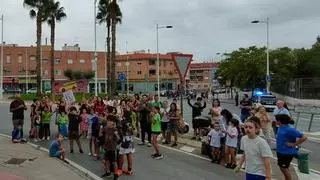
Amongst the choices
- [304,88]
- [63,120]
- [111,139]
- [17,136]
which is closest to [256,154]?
[111,139]

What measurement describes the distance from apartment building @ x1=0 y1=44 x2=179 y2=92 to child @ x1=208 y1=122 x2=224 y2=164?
8647 centimetres

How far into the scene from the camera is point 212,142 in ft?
49.1

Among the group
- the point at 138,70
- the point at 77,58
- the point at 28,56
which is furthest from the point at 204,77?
the point at 28,56

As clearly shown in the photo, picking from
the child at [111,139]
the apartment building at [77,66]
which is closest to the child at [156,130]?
the child at [111,139]

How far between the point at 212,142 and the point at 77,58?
111758mm

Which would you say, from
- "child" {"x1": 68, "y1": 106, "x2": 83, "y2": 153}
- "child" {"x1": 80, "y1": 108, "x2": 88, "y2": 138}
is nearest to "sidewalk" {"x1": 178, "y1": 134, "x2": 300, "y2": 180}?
"child" {"x1": 80, "y1": 108, "x2": 88, "y2": 138}

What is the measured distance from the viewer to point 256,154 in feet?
25.3

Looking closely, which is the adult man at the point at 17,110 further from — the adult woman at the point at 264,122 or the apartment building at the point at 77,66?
the apartment building at the point at 77,66

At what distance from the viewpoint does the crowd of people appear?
785cm

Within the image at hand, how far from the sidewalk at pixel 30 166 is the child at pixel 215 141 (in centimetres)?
388

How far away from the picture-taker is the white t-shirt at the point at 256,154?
300 inches

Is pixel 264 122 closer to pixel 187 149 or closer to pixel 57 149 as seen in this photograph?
pixel 187 149

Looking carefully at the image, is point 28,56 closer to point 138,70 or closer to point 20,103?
point 138,70

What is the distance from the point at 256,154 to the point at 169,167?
21.5 ft
